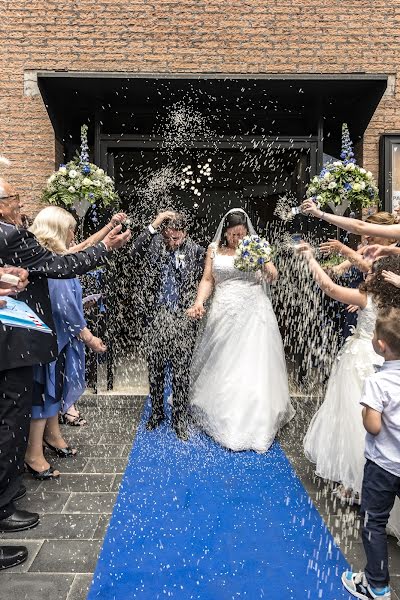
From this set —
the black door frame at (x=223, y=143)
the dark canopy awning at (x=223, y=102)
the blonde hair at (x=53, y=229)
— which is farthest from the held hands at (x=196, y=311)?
the dark canopy awning at (x=223, y=102)

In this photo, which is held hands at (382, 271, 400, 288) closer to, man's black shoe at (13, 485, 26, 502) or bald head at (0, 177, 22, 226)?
bald head at (0, 177, 22, 226)

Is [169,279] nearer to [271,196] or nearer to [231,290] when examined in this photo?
[231,290]

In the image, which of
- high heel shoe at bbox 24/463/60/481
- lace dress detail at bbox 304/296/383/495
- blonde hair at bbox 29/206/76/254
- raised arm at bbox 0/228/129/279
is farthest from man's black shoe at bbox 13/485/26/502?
lace dress detail at bbox 304/296/383/495

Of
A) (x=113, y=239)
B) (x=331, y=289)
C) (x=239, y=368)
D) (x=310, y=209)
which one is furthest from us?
(x=239, y=368)

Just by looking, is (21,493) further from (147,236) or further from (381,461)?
(147,236)

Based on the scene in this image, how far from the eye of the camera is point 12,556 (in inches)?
120

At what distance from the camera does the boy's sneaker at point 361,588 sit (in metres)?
2.68

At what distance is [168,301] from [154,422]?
4.09ft

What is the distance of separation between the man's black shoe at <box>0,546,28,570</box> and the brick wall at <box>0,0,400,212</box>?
20.0ft

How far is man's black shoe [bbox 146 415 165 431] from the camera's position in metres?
5.68

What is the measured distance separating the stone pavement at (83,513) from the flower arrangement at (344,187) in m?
2.92

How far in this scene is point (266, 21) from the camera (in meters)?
8.30

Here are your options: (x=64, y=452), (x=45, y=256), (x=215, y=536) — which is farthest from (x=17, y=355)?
(x=64, y=452)

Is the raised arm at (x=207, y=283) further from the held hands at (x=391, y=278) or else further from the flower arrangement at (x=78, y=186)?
the held hands at (x=391, y=278)
